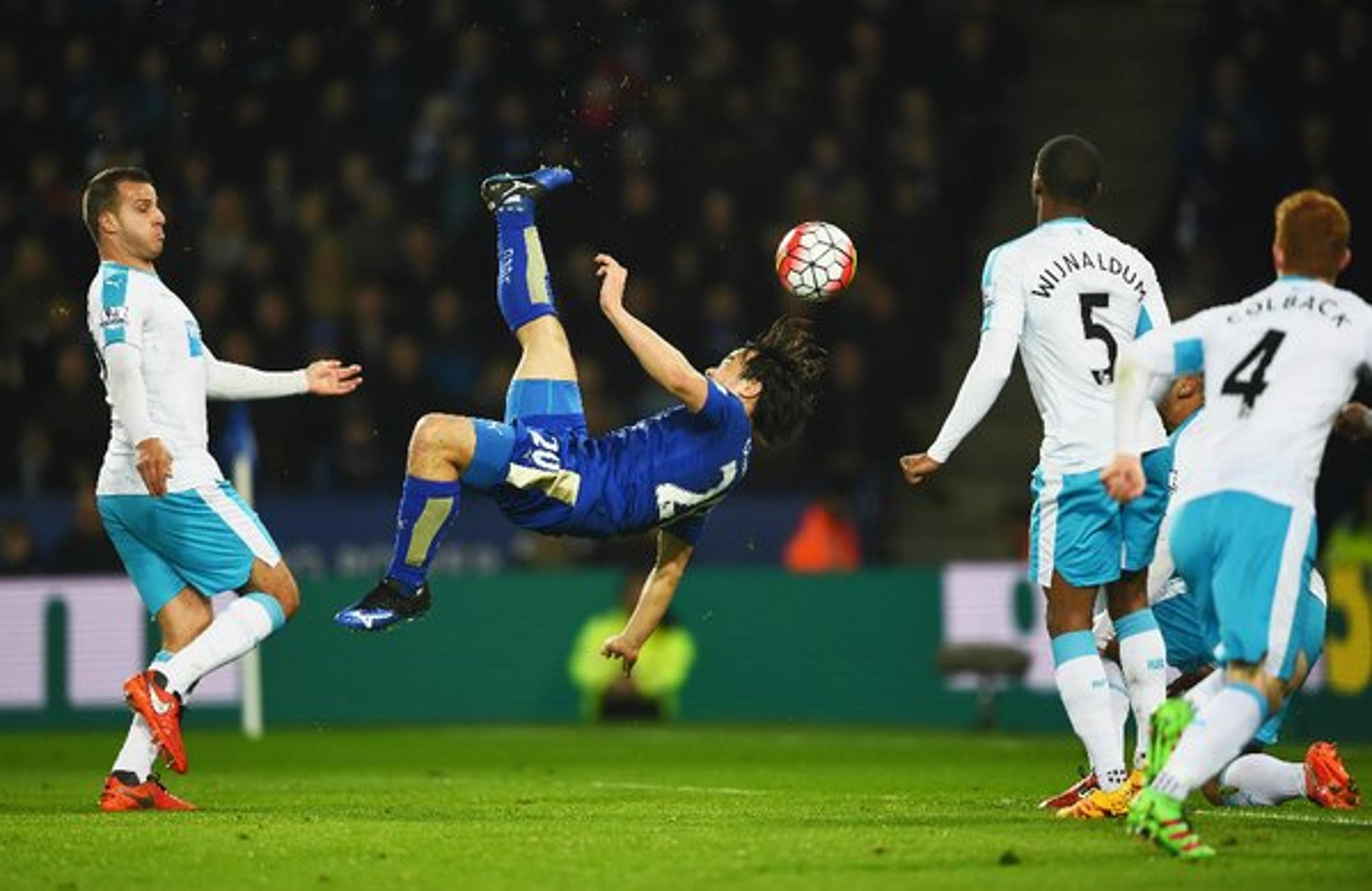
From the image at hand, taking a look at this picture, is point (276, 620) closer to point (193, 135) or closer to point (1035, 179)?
point (1035, 179)

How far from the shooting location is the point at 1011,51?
77.1ft

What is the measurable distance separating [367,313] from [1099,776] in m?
11.6

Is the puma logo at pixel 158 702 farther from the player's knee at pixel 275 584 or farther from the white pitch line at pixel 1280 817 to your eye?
the white pitch line at pixel 1280 817

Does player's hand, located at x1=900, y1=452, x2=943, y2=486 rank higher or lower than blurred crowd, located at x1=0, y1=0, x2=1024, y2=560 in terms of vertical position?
lower

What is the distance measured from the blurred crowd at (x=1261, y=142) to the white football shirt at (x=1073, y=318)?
27.5ft

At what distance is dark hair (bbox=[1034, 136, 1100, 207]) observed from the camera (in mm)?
10352

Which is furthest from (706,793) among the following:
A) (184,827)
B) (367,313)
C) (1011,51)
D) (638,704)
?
(1011,51)

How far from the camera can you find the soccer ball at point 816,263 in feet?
37.9

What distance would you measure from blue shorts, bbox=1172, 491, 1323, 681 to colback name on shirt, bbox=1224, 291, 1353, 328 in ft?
2.09

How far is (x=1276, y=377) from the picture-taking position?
27.8 feet

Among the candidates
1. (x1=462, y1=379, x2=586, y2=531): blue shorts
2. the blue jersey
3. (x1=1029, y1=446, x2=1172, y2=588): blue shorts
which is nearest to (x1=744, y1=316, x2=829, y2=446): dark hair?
the blue jersey

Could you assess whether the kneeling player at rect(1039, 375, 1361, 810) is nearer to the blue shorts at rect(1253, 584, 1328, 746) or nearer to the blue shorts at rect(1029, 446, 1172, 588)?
the blue shorts at rect(1029, 446, 1172, 588)

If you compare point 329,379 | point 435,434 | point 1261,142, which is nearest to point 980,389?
point 435,434

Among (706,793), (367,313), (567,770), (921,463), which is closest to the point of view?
(921,463)
